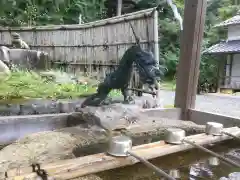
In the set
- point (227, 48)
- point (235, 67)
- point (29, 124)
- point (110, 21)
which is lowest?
point (29, 124)

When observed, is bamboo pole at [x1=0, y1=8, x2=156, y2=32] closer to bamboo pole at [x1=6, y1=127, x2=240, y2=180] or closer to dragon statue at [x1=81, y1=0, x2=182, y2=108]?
dragon statue at [x1=81, y1=0, x2=182, y2=108]

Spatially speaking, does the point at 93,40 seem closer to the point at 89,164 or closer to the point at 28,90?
the point at 28,90

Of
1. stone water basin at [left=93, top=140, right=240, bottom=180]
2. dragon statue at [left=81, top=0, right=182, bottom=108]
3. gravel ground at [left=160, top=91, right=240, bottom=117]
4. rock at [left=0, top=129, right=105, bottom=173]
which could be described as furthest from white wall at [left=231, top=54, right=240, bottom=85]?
rock at [left=0, top=129, right=105, bottom=173]

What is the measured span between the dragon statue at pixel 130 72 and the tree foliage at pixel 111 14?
941 cm

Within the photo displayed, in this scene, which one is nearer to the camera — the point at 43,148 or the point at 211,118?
the point at 43,148

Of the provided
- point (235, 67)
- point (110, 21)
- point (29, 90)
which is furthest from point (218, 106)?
point (29, 90)

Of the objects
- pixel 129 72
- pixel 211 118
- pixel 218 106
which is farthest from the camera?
pixel 218 106

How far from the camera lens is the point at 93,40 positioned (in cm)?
672

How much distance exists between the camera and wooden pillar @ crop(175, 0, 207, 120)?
2324 mm

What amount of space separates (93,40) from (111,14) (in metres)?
9.65

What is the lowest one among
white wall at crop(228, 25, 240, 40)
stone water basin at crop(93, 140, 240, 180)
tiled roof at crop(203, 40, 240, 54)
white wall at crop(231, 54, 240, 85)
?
stone water basin at crop(93, 140, 240, 180)

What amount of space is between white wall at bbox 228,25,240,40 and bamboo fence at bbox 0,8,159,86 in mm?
8817

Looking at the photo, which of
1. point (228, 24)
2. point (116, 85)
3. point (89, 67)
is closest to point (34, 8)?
point (89, 67)

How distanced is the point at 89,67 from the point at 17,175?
20.3 ft
